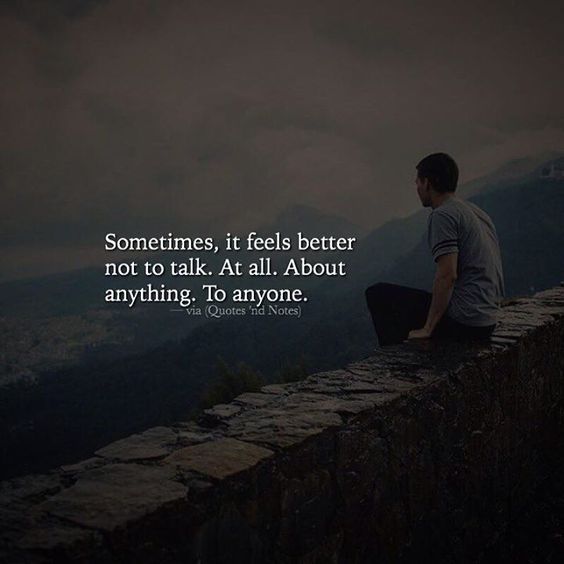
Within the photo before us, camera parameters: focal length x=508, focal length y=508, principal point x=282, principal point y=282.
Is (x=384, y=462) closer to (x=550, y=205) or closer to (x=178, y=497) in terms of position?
(x=178, y=497)

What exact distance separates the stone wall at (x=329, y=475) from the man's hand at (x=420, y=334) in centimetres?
9

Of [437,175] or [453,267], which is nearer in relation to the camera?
[453,267]

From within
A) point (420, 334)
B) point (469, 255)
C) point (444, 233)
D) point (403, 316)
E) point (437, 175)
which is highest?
point (437, 175)

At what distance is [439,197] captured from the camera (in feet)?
10.7

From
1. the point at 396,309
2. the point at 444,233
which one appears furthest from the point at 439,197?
the point at 396,309

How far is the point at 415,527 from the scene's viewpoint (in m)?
2.39

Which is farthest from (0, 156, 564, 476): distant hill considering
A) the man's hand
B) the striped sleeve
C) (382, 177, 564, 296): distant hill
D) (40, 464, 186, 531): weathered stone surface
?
(40, 464, 186, 531): weathered stone surface

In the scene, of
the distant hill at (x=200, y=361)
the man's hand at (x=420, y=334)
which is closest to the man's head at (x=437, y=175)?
the man's hand at (x=420, y=334)

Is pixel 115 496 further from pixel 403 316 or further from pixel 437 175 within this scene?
pixel 437 175


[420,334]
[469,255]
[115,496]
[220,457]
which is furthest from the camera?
[420,334]

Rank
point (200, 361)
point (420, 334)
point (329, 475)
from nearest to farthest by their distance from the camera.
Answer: point (329, 475), point (420, 334), point (200, 361)

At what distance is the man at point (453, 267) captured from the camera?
10.1ft

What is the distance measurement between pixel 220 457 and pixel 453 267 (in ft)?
6.27

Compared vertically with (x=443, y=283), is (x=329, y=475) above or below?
below
